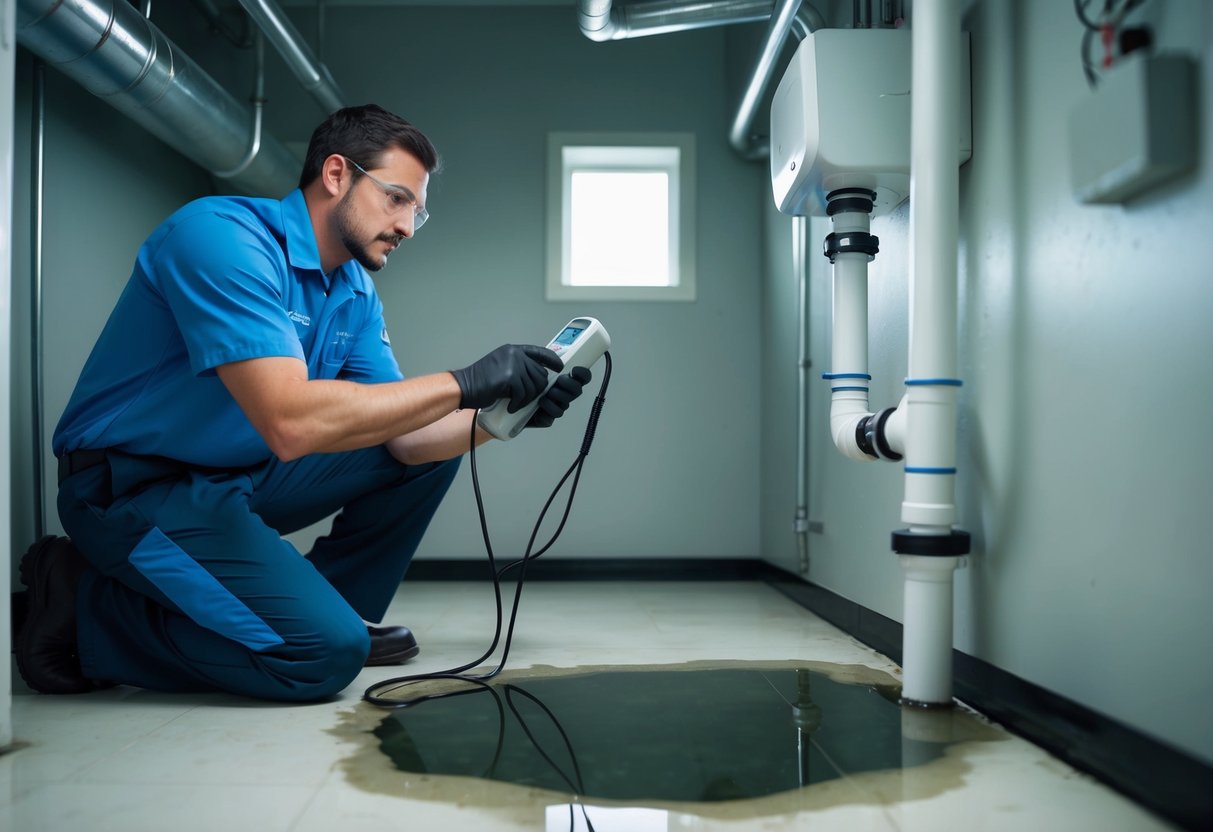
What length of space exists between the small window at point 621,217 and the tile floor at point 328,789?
210 cm

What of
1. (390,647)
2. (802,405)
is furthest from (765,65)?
(390,647)

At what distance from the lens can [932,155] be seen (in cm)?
138

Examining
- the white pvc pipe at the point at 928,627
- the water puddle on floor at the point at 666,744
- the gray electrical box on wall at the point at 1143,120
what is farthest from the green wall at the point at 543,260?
the gray electrical box on wall at the point at 1143,120

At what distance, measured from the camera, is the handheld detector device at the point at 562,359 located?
1.63 m

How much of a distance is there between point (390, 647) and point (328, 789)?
0.73 metres

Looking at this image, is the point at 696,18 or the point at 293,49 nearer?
the point at 696,18

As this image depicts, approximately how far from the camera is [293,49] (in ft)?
8.38

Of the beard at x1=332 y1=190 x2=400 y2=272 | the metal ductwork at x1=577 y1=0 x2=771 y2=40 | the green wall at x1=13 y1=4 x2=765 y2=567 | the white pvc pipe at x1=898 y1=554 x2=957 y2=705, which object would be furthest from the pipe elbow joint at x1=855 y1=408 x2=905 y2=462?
the green wall at x1=13 y1=4 x2=765 y2=567

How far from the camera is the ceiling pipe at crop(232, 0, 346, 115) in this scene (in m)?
2.33

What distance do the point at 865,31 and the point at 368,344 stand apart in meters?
1.17

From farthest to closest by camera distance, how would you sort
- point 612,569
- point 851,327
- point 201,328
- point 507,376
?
1. point 612,569
2. point 851,327
3. point 507,376
4. point 201,328

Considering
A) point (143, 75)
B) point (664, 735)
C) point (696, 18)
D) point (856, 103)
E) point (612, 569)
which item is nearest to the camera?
point (664, 735)

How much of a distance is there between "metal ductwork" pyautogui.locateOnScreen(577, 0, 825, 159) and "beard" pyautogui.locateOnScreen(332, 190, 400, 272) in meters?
1.02

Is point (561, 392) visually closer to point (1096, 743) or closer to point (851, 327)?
point (851, 327)
